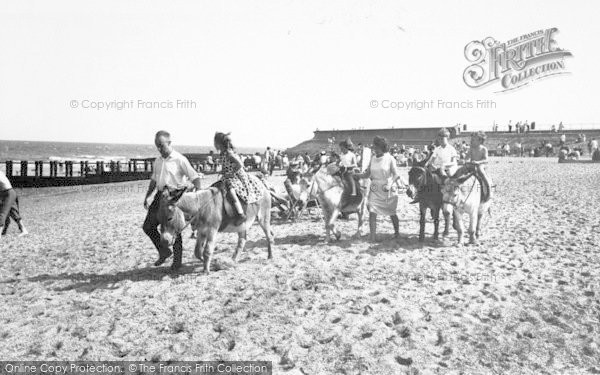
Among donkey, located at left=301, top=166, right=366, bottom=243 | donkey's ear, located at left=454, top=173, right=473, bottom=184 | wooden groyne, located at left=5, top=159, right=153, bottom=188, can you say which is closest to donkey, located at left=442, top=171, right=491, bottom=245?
donkey's ear, located at left=454, top=173, right=473, bottom=184

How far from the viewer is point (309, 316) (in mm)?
5090

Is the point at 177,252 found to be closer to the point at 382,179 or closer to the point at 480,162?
the point at 382,179

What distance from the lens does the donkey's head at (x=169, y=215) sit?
5953 mm

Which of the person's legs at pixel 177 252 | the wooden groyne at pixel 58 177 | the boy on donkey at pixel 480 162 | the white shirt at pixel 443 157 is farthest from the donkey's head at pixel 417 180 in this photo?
the wooden groyne at pixel 58 177

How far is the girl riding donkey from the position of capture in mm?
6652

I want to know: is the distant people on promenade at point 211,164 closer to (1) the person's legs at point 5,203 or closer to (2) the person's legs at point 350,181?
(1) the person's legs at point 5,203

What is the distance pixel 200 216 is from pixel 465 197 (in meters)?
5.09

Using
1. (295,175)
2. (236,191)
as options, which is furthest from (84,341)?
(295,175)

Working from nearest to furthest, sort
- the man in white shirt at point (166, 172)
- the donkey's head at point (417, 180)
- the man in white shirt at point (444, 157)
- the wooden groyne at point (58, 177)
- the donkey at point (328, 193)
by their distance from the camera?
the man in white shirt at point (166, 172) < the donkey's head at point (417, 180) < the donkey at point (328, 193) < the man in white shirt at point (444, 157) < the wooden groyne at point (58, 177)

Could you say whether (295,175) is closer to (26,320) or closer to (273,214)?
(273,214)

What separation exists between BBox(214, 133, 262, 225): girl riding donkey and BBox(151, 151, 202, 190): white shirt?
541 millimetres

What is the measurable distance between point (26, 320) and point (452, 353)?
16.6 feet

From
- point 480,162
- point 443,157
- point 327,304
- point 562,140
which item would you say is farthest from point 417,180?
point 562,140

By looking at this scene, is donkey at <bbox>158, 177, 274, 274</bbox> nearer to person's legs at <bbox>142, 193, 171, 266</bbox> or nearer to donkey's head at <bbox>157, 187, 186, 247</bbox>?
donkey's head at <bbox>157, 187, 186, 247</bbox>
